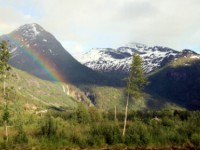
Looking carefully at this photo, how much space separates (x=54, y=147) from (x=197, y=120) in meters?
31.1

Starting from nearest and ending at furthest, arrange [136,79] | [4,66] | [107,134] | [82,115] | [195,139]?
1. [4,66]
2. [195,139]
3. [107,134]
4. [136,79]
5. [82,115]

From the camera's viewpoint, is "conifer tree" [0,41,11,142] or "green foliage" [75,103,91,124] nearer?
"conifer tree" [0,41,11,142]

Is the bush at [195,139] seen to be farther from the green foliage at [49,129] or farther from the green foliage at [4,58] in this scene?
the green foliage at [4,58]

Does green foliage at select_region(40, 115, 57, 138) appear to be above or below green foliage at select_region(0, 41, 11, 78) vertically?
below

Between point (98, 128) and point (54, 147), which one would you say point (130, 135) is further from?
point (54, 147)

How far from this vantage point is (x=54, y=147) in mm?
56844

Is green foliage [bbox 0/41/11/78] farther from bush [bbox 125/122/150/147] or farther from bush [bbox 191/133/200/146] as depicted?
bush [bbox 191/133/200/146]

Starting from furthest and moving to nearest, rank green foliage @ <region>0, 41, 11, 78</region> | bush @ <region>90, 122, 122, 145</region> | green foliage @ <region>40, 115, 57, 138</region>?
green foliage @ <region>40, 115, 57, 138</region>
bush @ <region>90, 122, 122, 145</region>
green foliage @ <region>0, 41, 11, 78</region>

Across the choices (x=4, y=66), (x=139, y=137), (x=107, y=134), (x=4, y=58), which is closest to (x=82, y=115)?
(x=107, y=134)

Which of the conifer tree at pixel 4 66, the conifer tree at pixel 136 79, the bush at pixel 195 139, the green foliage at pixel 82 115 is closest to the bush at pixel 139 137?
the bush at pixel 195 139

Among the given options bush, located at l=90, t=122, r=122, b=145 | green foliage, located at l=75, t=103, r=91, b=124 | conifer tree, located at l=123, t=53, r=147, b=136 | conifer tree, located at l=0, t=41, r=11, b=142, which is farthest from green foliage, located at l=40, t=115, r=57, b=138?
green foliage, located at l=75, t=103, r=91, b=124

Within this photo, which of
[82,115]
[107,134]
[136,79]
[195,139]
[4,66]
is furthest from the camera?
[82,115]

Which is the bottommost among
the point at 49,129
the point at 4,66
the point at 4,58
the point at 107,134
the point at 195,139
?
the point at 195,139

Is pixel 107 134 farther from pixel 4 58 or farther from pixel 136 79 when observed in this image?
pixel 4 58
